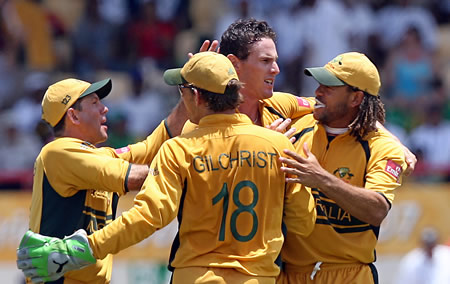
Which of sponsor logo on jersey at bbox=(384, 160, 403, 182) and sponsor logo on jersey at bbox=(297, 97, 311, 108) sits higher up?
sponsor logo on jersey at bbox=(297, 97, 311, 108)

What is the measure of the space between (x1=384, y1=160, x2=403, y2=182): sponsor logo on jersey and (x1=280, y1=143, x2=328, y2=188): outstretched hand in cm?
54

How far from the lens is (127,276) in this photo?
38.5 ft

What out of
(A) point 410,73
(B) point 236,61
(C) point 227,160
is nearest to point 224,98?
(C) point 227,160

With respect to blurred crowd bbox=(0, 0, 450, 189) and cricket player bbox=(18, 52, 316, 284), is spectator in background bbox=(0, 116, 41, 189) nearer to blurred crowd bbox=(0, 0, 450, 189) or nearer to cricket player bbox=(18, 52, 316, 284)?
blurred crowd bbox=(0, 0, 450, 189)

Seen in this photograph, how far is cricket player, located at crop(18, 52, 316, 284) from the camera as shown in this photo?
5160 millimetres

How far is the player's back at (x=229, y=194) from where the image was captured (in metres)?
5.21

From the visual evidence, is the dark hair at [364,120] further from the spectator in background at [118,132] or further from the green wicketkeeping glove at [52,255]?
the spectator in background at [118,132]

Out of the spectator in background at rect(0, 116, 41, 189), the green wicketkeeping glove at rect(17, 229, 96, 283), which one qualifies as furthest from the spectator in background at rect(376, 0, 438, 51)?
the green wicketkeeping glove at rect(17, 229, 96, 283)

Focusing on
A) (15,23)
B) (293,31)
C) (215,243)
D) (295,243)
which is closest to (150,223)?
(215,243)

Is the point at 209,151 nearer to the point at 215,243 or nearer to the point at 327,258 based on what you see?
the point at 215,243

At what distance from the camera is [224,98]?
209 inches

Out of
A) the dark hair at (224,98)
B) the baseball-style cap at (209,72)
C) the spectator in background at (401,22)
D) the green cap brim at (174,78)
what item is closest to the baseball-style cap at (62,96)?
the green cap brim at (174,78)

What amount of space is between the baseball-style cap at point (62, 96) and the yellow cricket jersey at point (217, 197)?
3.57ft

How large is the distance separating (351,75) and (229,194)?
4.24 ft
